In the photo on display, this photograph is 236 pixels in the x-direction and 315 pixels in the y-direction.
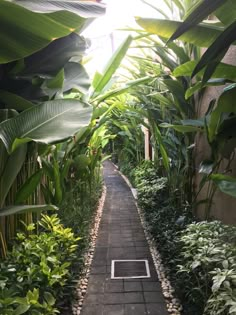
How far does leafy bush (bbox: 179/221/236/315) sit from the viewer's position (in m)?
1.37

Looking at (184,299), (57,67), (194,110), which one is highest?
(57,67)

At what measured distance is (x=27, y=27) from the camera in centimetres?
128

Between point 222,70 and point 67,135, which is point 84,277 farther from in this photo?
point 222,70

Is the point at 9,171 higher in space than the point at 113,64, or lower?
lower

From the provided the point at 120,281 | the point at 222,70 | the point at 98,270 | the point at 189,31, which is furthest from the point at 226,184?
the point at 98,270

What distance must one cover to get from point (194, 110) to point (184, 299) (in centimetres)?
186

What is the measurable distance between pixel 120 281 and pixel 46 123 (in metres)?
1.75

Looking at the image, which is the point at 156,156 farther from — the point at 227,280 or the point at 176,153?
the point at 227,280

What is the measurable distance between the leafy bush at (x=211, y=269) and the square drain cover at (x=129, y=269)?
0.82 m

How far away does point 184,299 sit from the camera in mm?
2195

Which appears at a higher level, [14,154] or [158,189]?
[14,154]

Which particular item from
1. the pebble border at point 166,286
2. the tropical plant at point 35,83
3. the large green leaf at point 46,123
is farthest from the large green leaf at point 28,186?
the pebble border at point 166,286

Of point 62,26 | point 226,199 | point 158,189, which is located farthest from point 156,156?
point 62,26

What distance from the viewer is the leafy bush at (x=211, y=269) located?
1368mm
